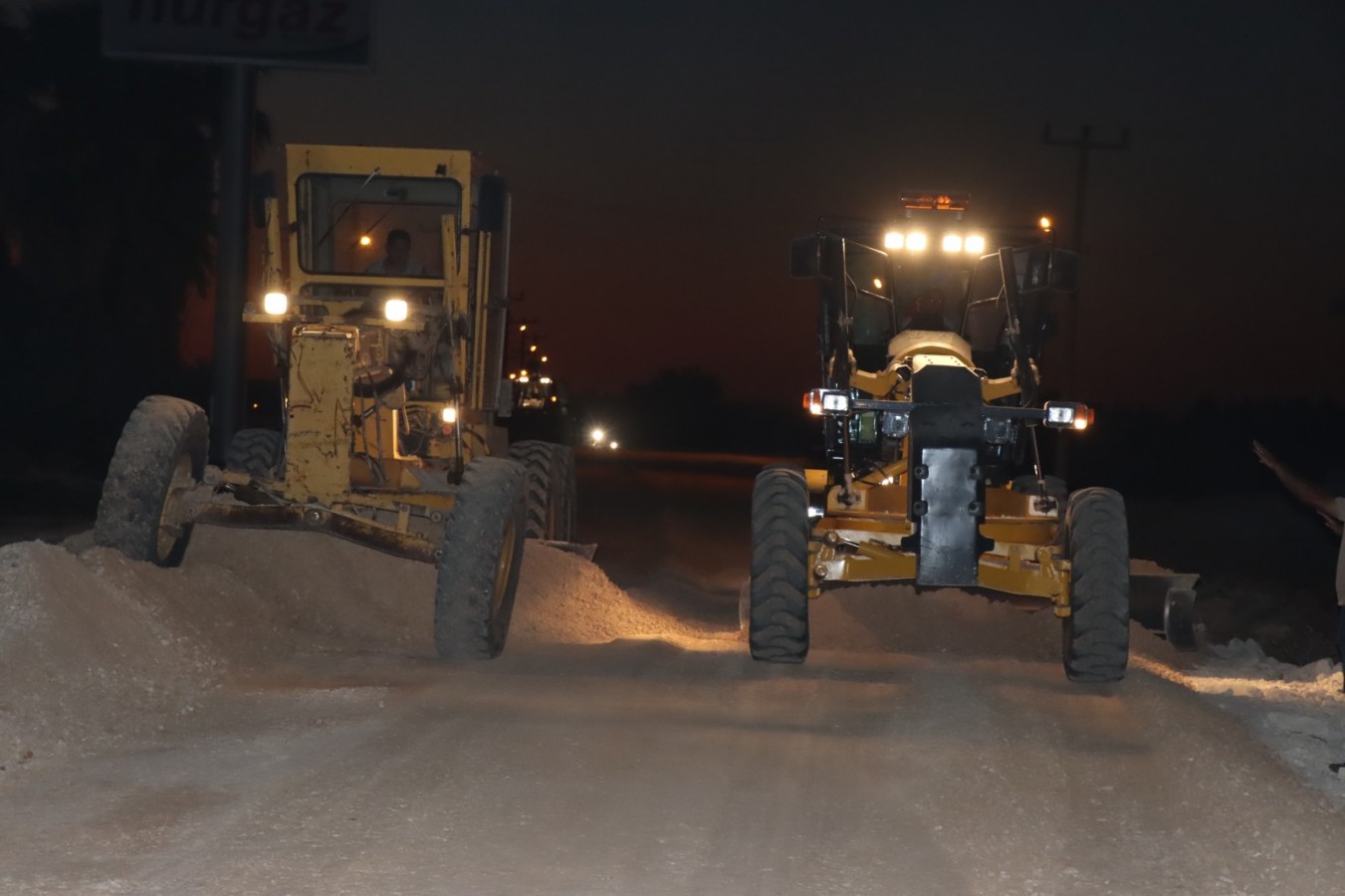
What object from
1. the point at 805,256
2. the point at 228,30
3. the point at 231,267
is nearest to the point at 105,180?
the point at 228,30

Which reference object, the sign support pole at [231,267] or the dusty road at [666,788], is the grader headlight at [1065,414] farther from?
the sign support pole at [231,267]

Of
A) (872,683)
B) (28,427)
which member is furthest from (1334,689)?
(28,427)

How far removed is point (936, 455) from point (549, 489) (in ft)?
18.8

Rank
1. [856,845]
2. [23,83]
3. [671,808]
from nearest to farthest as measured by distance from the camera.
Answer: [856,845], [671,808], [23,83]

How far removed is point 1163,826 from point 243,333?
627 inches

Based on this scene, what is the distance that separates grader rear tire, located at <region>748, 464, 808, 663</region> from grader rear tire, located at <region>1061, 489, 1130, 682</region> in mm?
1684

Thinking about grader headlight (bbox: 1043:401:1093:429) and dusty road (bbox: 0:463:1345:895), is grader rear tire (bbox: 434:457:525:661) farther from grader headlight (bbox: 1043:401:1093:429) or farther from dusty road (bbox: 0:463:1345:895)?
grader headlight (bbox: 1043:401:1093:429)

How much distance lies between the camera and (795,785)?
6910 mm

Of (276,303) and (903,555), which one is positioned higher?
(276,303)

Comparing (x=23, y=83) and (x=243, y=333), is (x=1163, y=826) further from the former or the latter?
(x=23, y=83)

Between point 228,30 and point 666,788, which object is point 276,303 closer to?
point 666,788

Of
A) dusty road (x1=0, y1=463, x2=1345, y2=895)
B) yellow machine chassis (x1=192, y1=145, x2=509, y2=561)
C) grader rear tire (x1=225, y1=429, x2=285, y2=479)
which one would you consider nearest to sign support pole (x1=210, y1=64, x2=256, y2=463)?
grader rear tire (x1=225, y1=429, x2=285, y2=479)

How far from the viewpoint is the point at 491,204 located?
38.0 ft

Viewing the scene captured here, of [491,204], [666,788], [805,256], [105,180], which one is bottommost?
[666,788]
